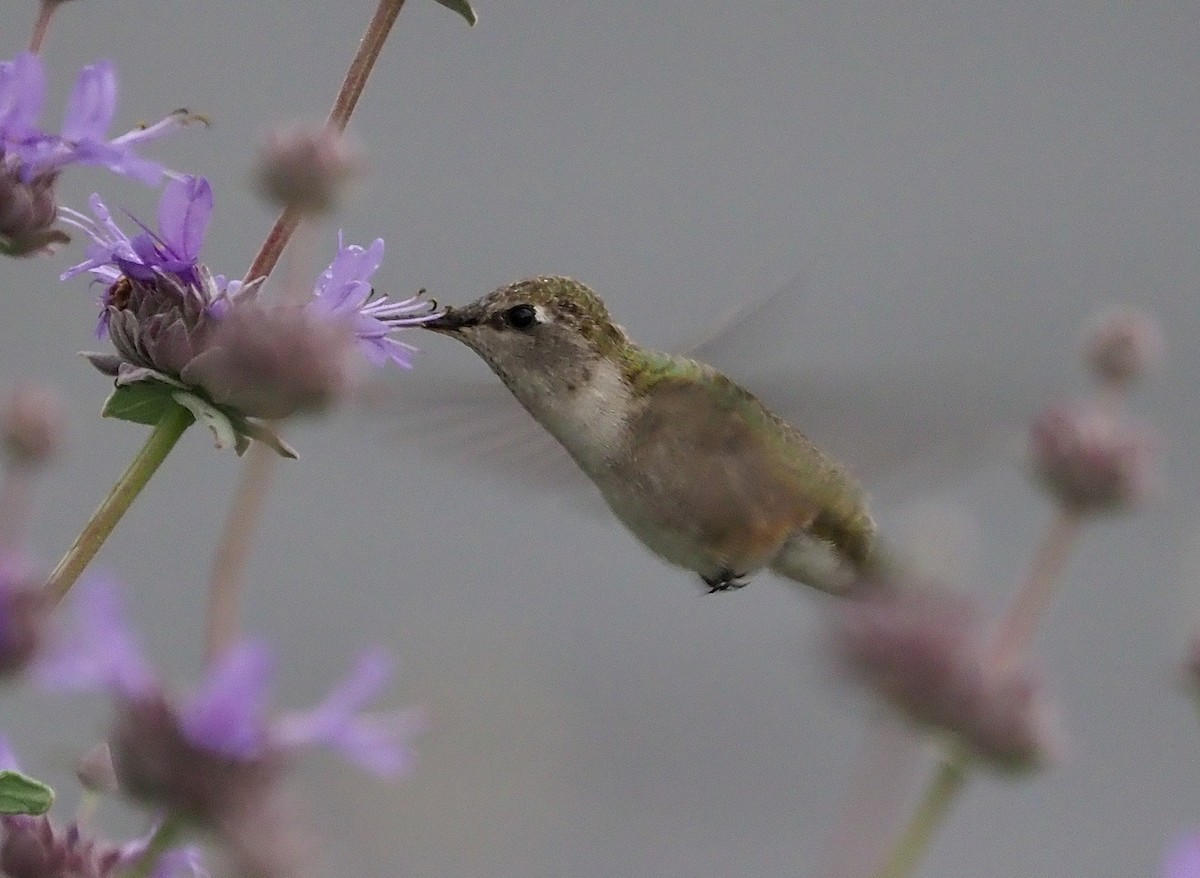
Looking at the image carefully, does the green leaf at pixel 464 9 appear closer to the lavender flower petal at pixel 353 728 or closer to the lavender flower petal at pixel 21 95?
the lavender flower petal at pixel 21 95

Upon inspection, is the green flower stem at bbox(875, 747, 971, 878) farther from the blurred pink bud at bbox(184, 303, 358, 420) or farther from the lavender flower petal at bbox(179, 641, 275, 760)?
the blurred pink bud at bbox(184, 303, 358, 420)

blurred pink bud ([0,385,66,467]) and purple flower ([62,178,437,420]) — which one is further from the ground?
purple flower ([62,178,437,420])

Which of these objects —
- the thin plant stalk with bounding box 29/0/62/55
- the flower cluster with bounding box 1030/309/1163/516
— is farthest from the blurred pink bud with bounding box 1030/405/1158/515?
the thin plant stalk with bounding box 29/0/62/55

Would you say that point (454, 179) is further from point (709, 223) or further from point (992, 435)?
point (992, 435)

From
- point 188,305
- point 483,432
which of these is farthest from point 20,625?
point 483,432

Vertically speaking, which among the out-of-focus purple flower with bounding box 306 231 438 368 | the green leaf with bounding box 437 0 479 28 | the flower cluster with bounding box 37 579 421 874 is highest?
the green leaf with bounding box 437 0 479 28
